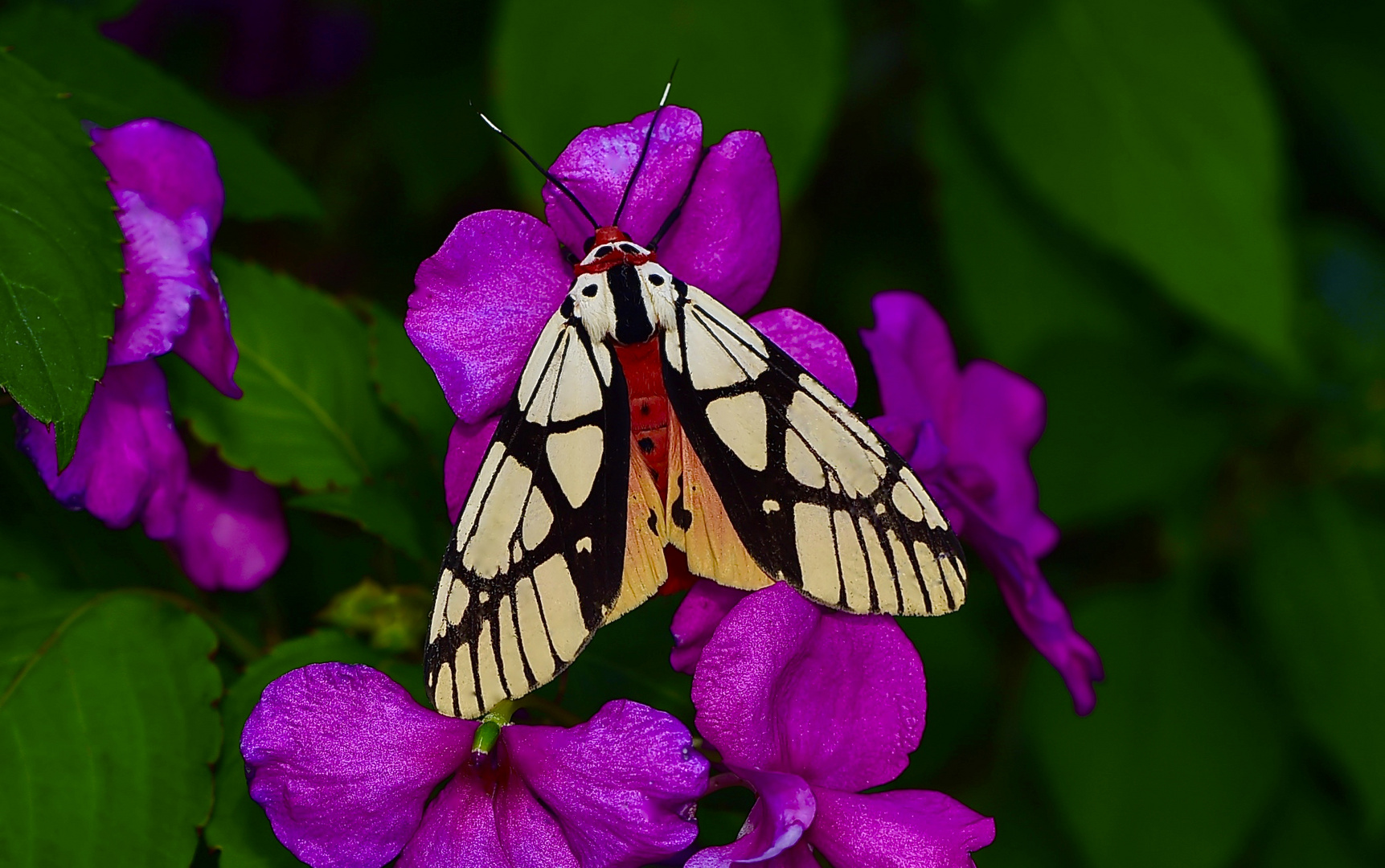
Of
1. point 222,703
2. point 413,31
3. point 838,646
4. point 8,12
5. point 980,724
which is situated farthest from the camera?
point 413,31

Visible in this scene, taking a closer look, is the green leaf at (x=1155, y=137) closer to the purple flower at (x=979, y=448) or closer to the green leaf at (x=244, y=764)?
the purple flower at (x=979, y=448)

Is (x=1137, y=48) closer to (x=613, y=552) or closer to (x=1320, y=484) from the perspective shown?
(x=1320, y=484)

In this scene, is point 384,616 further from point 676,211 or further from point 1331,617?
point 1331,617

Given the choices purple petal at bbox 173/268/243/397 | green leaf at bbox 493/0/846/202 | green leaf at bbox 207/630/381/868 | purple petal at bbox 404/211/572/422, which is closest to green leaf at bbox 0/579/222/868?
green leaf at bbox 207/630/381/868

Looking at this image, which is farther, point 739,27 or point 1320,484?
point 1320,484

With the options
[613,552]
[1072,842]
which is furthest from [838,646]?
[1072,842]

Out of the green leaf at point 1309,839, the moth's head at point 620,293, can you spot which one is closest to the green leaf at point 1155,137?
the green leaf at point 1309,839

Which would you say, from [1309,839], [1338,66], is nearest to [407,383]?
[1309,839]

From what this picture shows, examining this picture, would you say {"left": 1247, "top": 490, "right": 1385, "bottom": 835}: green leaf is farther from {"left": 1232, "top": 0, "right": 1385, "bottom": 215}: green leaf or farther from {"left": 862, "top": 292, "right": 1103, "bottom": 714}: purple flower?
{"left": 862, "top": 292, "right": 1103, "bottom": 714}: purple flower
